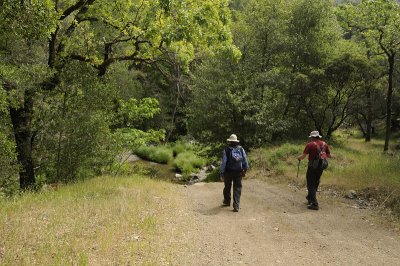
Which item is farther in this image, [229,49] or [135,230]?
[229,49]

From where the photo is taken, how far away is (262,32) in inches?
936

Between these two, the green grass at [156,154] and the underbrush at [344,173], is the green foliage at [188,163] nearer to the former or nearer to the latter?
the green grass at [156,154]

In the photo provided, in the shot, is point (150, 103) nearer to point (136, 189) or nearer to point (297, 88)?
point (136, 189)

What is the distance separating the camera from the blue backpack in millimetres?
10484

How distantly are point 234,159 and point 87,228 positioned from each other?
4.76 m

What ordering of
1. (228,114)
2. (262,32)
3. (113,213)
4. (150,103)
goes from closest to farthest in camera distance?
1. (113,213)
2. (150,103)
3. (228,114)
4. (262,32)

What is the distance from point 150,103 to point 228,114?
5146mm

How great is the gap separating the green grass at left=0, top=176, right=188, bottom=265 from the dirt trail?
0.70 metres

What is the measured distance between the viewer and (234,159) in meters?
10.5

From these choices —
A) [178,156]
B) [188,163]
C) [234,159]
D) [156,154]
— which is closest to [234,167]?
[234,159]

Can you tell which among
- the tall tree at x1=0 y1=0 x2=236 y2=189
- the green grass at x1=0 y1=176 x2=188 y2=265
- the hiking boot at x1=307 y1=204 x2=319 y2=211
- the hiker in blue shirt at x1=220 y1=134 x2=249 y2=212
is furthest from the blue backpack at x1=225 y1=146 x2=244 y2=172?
the tall tree at x1=0 y1=0 x2=236 y2=189

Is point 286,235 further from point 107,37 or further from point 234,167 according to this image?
point 107,37

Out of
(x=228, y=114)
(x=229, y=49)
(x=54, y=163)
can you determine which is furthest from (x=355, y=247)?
(x=228, y=114)

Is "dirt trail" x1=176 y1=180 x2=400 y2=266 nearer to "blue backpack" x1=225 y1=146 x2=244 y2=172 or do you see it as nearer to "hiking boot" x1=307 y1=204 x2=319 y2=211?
"hiking boot" x1=307 y1=204 x2=319 y2=211
